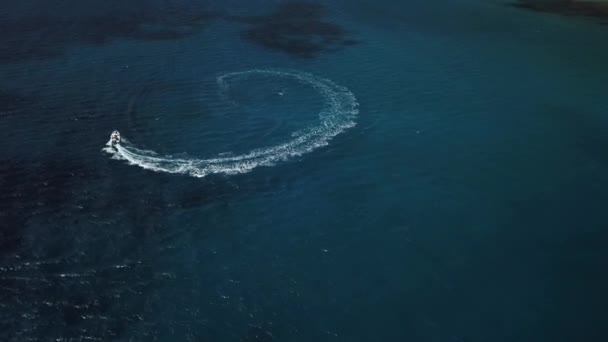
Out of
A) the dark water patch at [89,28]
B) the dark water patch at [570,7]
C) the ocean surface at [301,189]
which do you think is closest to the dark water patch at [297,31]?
the ocean surface at [301,189]

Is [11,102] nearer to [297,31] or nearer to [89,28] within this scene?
[89,28]

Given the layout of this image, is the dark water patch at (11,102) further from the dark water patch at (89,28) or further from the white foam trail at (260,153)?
the white foam trail at (260,153)

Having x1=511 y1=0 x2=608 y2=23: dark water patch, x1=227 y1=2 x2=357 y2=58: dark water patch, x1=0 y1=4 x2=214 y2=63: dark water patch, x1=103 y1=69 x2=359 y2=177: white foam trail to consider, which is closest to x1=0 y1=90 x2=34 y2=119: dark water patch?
x1=0 y1=4 x2=214 y2=63: dark water patch

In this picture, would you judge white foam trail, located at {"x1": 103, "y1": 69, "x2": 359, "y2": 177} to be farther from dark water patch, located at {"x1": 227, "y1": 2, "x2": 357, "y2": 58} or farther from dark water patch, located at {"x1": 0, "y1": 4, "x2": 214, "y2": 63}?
dark water patch, located at {"x1": 0, "y1": 4, "x2": 214, "y2": 63}

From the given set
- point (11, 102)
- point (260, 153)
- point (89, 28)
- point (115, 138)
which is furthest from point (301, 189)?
point (89, 28)

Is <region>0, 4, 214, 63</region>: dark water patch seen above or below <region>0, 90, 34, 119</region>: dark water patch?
above

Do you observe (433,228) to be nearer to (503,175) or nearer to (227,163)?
(503,175)
